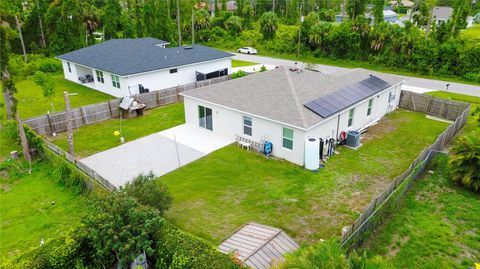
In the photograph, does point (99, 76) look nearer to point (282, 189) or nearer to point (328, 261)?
point (282, 189)

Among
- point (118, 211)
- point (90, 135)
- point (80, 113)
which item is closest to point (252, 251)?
point (118, 211)

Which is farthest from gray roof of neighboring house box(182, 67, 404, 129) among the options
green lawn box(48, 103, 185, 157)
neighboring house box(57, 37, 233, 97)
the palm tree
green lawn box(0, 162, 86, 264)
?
the palm tree

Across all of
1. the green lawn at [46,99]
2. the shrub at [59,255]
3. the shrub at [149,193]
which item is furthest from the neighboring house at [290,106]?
the green lawn at [46,99]

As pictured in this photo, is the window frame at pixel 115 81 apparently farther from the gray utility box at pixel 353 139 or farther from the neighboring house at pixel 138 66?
the gray utility box at pixel 353 139

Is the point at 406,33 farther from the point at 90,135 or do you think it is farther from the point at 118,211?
the point at 118,211

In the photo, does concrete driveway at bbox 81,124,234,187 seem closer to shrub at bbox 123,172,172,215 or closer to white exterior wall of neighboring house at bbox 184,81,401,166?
white exterior wall of neighboring house at bbox 184,81,401,166

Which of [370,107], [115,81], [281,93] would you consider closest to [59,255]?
[281,93]
